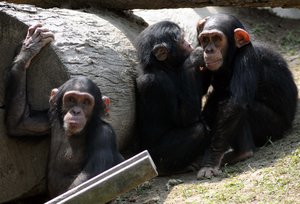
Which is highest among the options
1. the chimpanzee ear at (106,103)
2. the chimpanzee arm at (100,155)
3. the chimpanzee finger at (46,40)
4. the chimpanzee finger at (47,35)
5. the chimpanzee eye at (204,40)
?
the chimpanzee finger at (47,35)

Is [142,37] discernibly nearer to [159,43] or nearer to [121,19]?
[159,43]

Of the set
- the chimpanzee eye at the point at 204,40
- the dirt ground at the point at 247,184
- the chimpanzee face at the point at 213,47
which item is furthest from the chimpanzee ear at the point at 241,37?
the dirt ground at the point at 247,184

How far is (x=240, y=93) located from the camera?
812 centimetres

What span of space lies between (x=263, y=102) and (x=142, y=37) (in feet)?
5.77

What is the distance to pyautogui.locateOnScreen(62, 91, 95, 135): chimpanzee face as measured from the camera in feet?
22.6

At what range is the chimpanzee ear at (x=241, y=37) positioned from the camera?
8328 mm

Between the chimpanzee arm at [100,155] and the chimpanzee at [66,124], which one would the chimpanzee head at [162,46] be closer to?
the chimpanzee at [66,124]

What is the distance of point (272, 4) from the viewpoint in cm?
882

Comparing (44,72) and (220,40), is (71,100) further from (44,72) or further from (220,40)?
(220,40)

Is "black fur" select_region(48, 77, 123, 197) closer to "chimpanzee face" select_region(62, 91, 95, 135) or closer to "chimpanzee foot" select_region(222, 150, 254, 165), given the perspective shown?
"chimpanzee face" select_region(62, 91, 95, 135)

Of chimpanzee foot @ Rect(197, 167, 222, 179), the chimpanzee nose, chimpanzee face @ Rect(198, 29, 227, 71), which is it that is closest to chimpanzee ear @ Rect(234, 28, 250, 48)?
chimpanzee face @ Rect(198, 29, 227, 71)

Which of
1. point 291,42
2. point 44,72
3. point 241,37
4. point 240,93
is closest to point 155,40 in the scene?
point 241,37

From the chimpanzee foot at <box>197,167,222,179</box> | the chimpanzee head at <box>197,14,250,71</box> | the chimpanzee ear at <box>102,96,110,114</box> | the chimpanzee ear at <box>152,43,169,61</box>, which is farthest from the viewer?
the chimpanzee ear at <box>152,43,169,61</box>

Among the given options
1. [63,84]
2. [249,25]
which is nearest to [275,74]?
[63,84]
